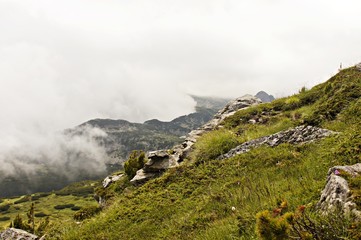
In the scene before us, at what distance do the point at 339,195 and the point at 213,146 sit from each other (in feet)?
43.8

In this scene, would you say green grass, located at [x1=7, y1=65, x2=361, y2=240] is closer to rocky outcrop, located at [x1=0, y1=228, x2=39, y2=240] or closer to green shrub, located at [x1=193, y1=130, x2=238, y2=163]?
green shrub, located at [x1=193, y1=130, x2=238, y2=163]

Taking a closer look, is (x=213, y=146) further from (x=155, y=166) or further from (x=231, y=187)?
(x=231, y=187)

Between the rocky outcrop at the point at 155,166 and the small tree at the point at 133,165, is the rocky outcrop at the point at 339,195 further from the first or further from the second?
the small tree at the point at 133,165

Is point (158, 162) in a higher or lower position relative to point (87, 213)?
higher

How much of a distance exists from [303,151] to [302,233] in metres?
9.96

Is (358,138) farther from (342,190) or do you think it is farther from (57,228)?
(57,228)

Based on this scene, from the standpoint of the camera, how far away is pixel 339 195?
661cm

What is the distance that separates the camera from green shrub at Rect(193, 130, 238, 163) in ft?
63.0

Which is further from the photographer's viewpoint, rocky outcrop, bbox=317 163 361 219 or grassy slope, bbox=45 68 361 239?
grassy slope, bbox=45 68 361 239

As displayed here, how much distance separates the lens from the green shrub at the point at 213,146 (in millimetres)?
19188

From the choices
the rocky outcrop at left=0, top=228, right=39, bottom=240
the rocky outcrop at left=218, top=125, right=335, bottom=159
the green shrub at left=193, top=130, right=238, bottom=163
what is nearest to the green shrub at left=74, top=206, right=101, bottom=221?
the rocky outcrop at left=0, top=228, right=39, bottom=240

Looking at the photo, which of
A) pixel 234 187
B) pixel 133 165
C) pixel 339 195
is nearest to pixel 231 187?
pixel 234 187

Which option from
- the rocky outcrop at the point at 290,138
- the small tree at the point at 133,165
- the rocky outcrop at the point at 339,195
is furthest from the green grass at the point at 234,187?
the small tree at the point at 133,165

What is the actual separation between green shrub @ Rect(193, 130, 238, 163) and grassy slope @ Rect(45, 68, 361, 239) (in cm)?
7
